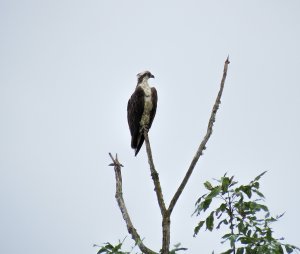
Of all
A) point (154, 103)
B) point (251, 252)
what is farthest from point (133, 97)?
point (251, 252)

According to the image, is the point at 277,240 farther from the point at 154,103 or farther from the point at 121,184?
the point at 154,103

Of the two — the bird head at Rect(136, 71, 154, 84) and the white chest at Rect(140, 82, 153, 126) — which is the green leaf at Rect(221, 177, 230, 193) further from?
the bird head at Rect(136, 71, 154, 84)

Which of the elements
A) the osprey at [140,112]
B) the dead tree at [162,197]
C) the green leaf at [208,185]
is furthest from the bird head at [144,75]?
the green leaf at [208,185]

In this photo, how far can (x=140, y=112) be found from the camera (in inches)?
379

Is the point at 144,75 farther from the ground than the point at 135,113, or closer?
farther from the ground

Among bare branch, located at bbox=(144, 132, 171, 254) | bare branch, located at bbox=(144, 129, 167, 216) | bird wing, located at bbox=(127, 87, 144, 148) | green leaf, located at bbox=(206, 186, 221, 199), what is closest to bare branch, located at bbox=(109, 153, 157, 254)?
bare branch, located at bbox=(144, 132, 171, 254)

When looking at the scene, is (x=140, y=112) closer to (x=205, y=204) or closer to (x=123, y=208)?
(x=123, y=208)

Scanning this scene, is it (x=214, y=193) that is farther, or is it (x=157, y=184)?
(x=157, y=184)

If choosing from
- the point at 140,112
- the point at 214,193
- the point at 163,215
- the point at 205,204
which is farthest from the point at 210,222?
the point at 140,112

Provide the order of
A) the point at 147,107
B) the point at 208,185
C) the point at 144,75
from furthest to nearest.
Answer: the point at 144,75, the point at 147,107, the point at 208,185

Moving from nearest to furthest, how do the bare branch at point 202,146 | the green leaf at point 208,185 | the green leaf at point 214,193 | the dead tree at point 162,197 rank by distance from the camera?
the green leaf at point 214,193
the green leaf at point 208,185
the dead tree at point 162,197
the bare branch at point 202,146

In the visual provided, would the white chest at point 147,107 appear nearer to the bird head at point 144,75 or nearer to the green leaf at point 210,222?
the bird head at point 144,75

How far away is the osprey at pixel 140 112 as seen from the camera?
31.1ft

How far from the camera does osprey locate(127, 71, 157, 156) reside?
948 centimetres
